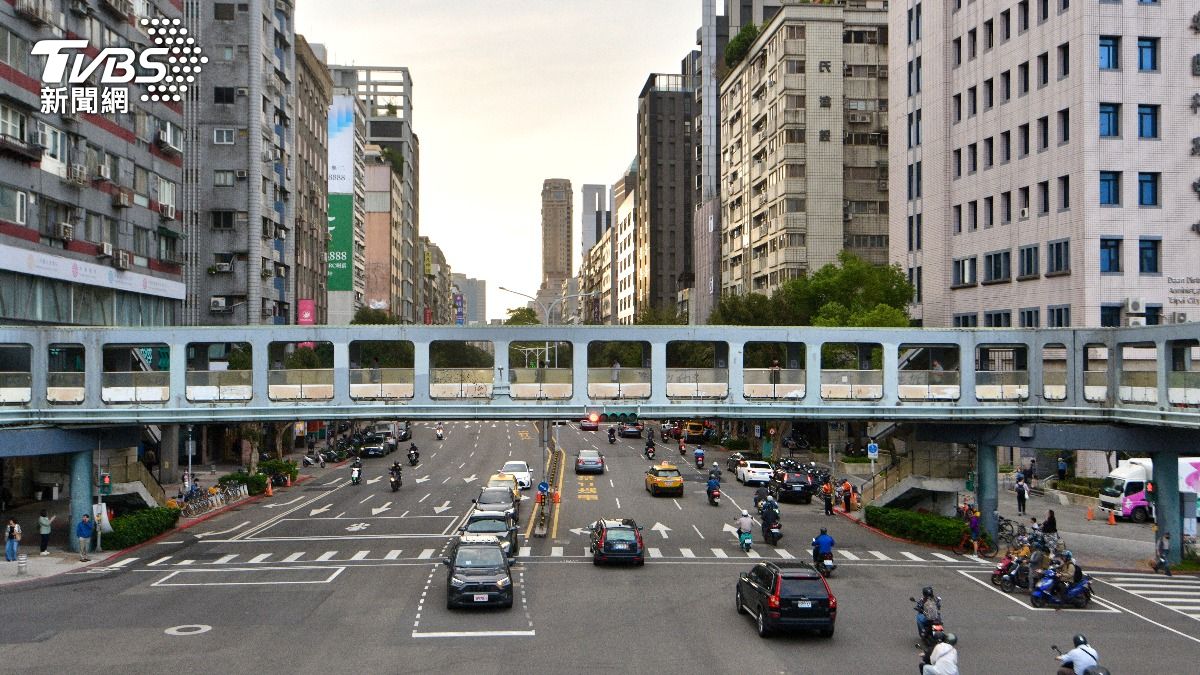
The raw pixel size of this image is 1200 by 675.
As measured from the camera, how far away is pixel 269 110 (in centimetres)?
8675

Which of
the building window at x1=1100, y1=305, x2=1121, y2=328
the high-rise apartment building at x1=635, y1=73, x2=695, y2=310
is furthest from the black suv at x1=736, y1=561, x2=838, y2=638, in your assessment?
the high-rise apartment building at x1=635, y1=73, x2=695, y2=310

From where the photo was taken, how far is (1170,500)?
36.7m

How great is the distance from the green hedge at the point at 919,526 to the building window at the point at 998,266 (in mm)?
27099

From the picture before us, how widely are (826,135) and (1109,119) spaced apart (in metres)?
42.3

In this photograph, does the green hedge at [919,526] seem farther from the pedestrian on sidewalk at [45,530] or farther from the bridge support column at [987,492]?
the pedestrian on sidewalk at [45,530]

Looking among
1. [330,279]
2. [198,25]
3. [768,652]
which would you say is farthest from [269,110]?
[768,652]

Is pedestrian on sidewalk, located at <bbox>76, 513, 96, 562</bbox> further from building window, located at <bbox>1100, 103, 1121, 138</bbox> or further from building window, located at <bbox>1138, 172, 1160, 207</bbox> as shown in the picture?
building window, located at <bbox>1138, 172, 1160, 207</bbox>

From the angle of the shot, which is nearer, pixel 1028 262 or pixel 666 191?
pixel 1028 262

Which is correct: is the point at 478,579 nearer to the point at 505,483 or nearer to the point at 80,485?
the point at 80,485

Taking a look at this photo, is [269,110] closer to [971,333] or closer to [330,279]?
[330,279]

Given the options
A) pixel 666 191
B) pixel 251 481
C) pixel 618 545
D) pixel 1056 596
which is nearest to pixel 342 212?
pixel 666 191

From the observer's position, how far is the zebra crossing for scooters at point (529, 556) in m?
36.5

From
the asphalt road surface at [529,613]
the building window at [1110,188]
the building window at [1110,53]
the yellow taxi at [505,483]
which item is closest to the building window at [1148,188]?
the building window at [1110,188]

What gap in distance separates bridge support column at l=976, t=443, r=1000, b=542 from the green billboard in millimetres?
93545
